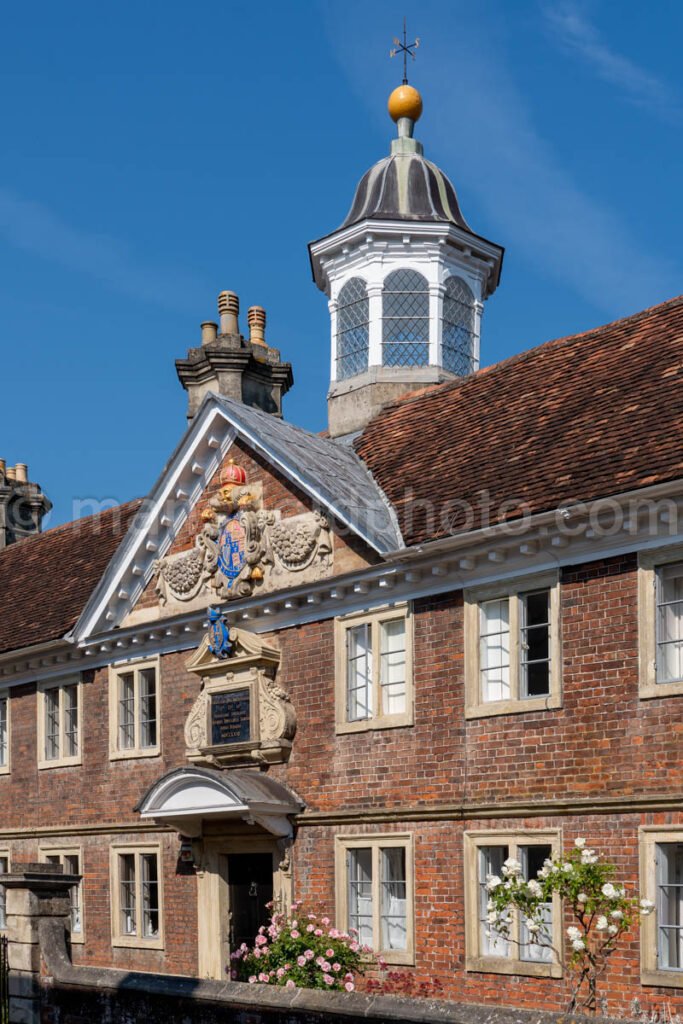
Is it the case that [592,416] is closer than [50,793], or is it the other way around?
[592,416]

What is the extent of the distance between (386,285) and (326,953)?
11.9 metres

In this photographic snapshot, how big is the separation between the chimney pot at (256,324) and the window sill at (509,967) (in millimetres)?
13669

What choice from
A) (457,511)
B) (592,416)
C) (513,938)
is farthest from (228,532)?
(513,938)

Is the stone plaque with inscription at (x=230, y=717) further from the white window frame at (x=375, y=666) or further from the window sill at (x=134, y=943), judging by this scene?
the window sill at (x=134, y=943)

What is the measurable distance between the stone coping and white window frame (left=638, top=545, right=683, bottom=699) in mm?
4083

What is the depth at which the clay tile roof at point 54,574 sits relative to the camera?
24875 millimetres

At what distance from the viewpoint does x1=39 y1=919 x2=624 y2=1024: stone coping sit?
1145cm

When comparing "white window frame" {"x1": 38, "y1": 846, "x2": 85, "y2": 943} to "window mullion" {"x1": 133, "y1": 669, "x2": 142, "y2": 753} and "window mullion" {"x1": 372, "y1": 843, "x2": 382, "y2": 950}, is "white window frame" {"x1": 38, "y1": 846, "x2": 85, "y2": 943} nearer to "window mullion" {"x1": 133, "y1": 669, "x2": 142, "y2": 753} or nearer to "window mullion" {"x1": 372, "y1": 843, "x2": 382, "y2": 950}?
"window mullion" {"x1": 133, "y1": 669, "x2": 142, "y2": 753}

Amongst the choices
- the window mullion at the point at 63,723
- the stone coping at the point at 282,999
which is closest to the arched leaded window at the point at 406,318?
the window mullion at the point at 63,723

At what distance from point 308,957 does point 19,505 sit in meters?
19.6

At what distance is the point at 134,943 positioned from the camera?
21.8 meters

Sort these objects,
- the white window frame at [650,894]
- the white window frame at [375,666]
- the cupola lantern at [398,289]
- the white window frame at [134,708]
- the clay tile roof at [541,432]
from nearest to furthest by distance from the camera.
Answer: the white window frame at [650,894] → the clay tile roof at [541,432] → the white window frame at [375,666] → the white window frame at [134,708] → the cupola lantern at [398,289]

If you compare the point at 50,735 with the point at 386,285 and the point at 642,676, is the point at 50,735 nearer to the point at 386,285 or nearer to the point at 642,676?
the point at 386,285

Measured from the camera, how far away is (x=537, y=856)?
16.0 metres
